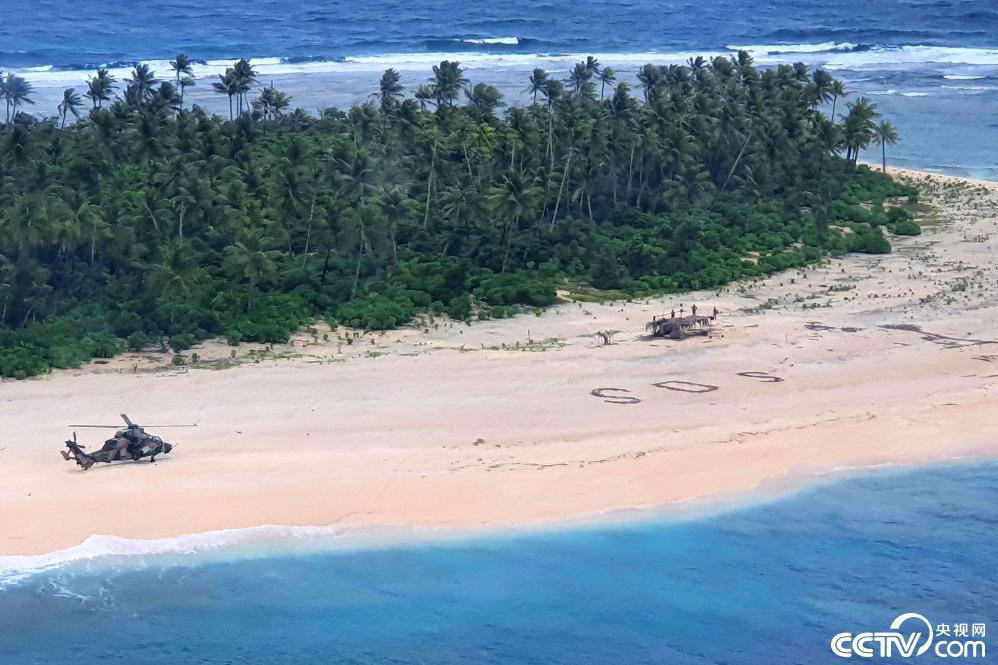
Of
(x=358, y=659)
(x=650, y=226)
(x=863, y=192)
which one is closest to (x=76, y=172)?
(x=650, y=226)

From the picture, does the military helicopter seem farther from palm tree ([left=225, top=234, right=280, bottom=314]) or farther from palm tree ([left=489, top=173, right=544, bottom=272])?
palm tree ([left=489, top=173, right=544, bottom=272])

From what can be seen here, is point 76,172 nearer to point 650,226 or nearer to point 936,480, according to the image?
point 650,226

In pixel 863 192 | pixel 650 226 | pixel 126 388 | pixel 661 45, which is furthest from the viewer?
pixel 661 45

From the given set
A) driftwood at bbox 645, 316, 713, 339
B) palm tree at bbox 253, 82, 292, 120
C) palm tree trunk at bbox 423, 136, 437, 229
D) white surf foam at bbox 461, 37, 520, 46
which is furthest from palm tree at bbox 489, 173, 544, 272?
white surf foam at bbox 461, 37, 520, 46

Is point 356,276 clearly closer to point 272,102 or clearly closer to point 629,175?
point 629,175

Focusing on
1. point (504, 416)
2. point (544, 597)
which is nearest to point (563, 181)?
point (504, 416)

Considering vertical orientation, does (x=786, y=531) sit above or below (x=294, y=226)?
below
